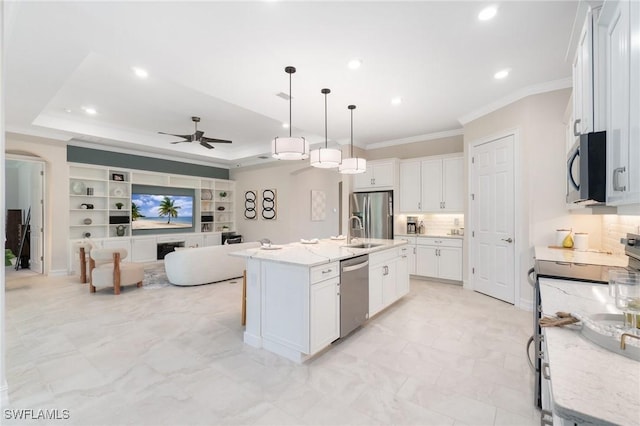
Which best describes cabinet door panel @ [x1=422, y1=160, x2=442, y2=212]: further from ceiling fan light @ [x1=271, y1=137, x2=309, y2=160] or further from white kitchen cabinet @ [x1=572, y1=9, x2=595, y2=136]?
white kitchen cabinet @ [x1=572, y1=9, x2=595, y2=136]

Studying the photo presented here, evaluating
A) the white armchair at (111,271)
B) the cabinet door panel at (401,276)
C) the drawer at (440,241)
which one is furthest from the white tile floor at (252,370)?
the drawer at (440,241)

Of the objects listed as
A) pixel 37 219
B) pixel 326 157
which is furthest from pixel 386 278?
pixel 37 219

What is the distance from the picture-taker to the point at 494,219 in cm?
421

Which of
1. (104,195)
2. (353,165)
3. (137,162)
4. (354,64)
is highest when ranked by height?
(354,64)

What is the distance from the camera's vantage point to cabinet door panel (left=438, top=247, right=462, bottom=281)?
16.2 ft

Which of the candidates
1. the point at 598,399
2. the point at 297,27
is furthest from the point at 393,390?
the point at 297,27

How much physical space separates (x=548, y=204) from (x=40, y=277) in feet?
28.5

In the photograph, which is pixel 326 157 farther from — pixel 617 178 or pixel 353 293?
pixel 617 178

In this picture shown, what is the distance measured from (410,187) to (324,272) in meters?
3.69

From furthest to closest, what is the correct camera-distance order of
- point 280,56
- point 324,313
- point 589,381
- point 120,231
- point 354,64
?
point 120,231 → point 354,64 → point 280,56 → point 324,313 → point 589,381

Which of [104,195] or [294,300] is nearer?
[294,300]

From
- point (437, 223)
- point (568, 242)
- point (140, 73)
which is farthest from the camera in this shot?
point (437, 223)

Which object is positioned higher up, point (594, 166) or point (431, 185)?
point (431, 185)

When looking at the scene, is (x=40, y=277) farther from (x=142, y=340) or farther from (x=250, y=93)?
(x=250, y=93)
